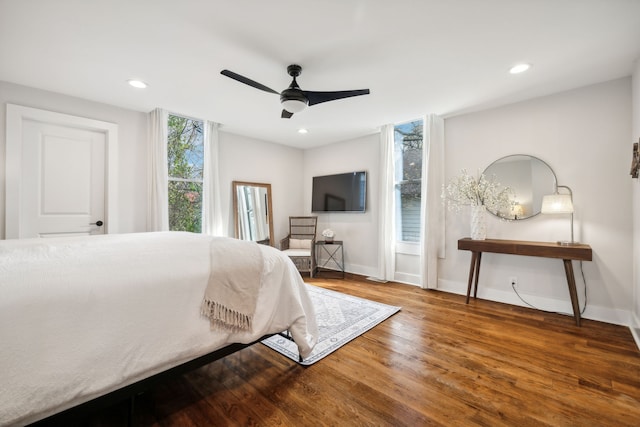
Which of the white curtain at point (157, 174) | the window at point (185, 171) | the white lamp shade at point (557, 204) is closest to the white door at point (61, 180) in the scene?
the white curtain at point (157, 174)

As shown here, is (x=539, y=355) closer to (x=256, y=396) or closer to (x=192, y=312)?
(x=256, y=396)

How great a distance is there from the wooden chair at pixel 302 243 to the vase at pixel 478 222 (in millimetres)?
2415

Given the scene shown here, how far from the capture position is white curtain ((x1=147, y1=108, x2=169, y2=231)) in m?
3.37

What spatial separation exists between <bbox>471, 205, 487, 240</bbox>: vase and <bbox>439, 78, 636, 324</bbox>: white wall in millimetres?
238

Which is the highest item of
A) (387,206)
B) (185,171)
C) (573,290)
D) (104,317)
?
(185,171)

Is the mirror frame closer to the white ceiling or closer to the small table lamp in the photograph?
the white ceiling

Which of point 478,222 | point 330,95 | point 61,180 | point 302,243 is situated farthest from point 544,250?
point 61,180

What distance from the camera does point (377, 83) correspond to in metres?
2.75

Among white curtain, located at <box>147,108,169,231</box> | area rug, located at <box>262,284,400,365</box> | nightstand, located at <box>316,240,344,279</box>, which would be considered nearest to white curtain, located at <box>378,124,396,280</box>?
nightstand, located at <box>316,240,344,279</box>

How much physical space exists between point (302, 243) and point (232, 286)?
332 cm

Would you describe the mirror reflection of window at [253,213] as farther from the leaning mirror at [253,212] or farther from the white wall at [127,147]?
the white wall at [127,147]

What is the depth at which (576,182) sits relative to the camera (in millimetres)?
2848

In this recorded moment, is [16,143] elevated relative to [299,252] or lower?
elevated

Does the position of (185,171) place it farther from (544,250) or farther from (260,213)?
(544,250)
